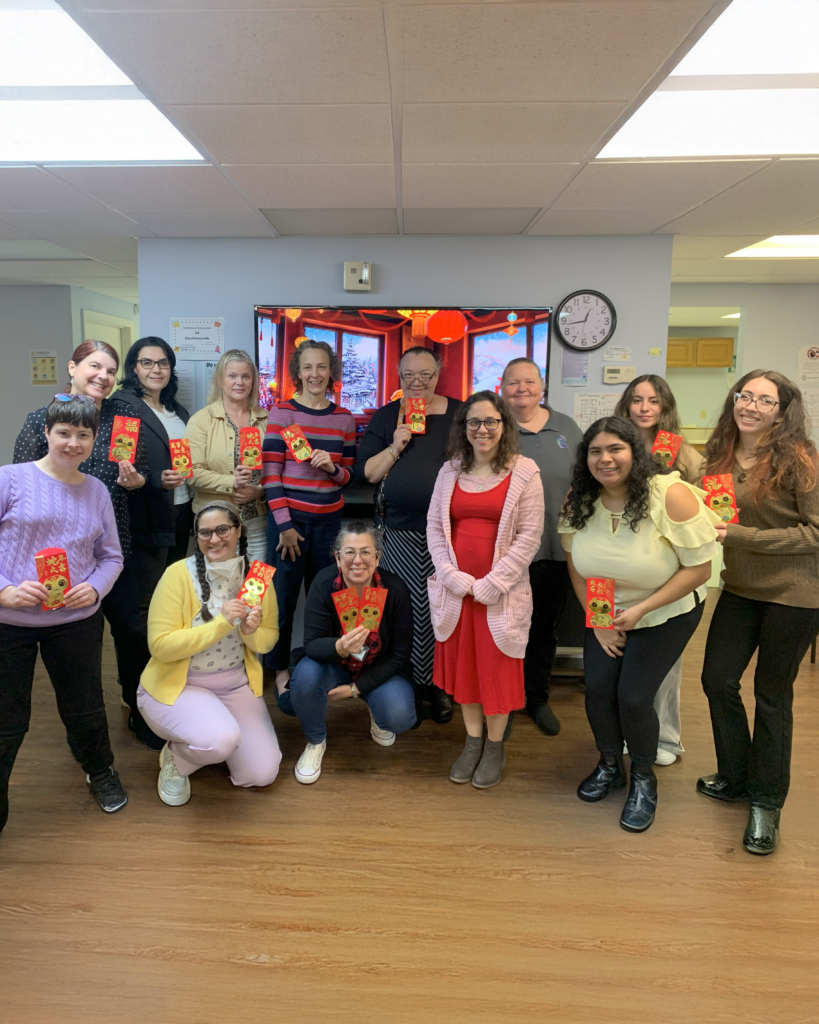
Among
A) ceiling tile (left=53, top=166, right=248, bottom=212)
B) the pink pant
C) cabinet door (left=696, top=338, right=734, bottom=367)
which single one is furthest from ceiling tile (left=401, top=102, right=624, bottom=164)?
cabinet door (left=696, top=338, right=734, bottom=367)

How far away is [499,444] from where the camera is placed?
94.3 inches

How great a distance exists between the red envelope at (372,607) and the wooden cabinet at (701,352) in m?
5.81

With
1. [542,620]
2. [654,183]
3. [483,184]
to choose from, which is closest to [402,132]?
[483,184]

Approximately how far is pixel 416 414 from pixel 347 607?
95 cm

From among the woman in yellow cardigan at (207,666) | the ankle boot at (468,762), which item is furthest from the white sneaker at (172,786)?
the ankle boot at (468,762)

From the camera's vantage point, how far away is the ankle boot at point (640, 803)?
7.26ft

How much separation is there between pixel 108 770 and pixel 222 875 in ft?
2.15

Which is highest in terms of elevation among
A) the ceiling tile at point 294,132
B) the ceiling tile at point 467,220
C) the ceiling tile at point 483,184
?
the ceiling tile at point 467,220

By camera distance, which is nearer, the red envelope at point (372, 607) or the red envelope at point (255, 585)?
the red envelope at point (255, 585)

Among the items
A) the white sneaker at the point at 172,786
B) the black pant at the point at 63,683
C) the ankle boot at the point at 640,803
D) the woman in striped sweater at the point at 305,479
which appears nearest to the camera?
the black pant at the point at 63,683

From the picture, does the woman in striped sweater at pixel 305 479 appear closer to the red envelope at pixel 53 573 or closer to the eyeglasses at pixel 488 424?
the eyeglasses at pixel 488 424

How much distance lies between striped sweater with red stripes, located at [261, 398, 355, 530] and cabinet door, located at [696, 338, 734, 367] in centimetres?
545

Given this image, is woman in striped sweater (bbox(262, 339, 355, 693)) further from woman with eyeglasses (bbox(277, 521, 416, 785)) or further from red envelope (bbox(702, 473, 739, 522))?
red envelope (bbox(702, 473, 739, 522))

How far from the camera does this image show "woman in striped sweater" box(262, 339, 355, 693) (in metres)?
2.96
